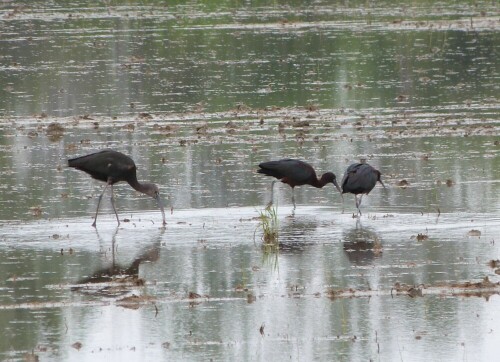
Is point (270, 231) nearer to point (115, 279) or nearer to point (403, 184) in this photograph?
point (115, 279)

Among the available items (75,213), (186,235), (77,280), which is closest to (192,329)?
(77,280)

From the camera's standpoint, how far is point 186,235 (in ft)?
45.7

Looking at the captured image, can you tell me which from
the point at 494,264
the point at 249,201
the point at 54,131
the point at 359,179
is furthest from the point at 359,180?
the point at 54,131

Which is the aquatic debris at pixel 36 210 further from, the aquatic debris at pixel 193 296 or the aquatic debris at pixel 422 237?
the aquatic debris at pixel 422 237

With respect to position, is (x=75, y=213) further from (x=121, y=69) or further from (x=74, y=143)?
(x=121, y=69)

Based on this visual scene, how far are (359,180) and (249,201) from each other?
4.97 ft

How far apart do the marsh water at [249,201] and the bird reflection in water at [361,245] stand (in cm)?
5

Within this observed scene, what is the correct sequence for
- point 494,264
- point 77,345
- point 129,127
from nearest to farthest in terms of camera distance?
point 77,345
point 494,264
point 129,127

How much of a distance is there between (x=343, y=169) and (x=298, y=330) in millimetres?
7314

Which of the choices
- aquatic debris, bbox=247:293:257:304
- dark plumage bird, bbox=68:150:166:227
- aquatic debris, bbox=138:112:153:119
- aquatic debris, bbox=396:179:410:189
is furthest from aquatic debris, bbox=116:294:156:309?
aquatic debris, bbox=138:112:153:119

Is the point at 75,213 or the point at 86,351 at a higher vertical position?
the point at 75,213

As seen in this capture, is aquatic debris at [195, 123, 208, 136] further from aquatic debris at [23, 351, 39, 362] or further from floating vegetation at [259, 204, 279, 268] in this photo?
aquatic debris at [23, 351, 39, 362]

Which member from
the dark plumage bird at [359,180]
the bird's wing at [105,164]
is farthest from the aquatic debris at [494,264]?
the bird's wing at [105,164]

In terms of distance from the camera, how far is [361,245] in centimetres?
1336
